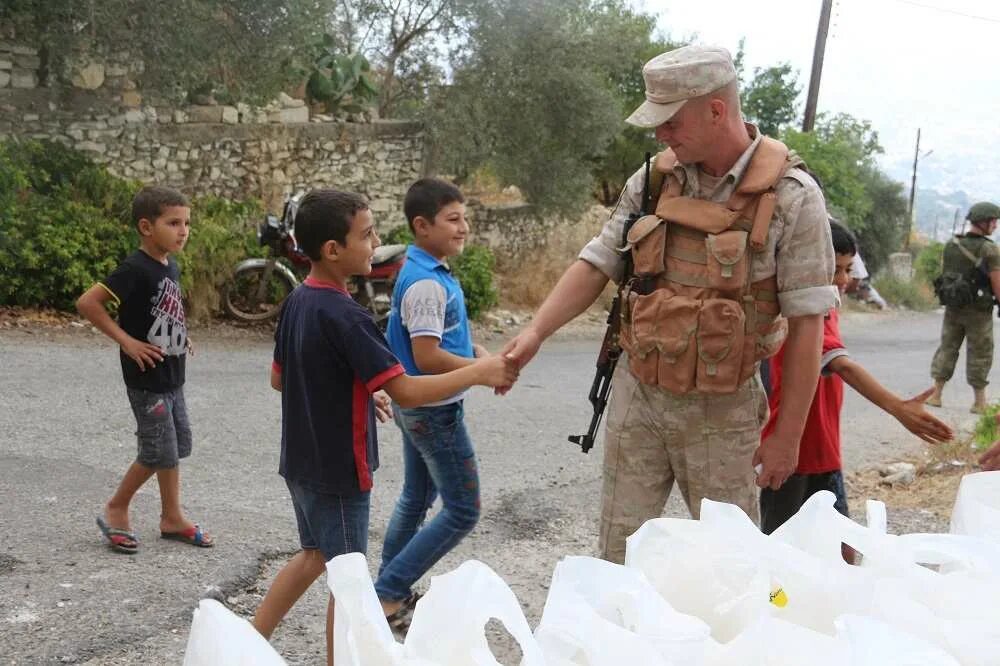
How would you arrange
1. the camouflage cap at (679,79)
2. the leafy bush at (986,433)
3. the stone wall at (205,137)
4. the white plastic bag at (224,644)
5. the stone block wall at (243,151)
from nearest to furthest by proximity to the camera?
the white plastic bag at (224,644) → the camouflage cap at (679,79) → the leafy bush at (986,433) → the stone wall at (205,137) → the stone block wall at (243,151)

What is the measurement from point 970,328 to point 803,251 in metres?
7.67

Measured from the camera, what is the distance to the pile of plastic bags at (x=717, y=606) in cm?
164

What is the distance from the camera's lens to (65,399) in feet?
25.6

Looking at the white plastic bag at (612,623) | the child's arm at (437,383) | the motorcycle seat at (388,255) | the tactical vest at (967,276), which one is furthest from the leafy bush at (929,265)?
the white plastic bag at (612,623)

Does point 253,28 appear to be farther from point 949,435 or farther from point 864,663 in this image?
point 864,663

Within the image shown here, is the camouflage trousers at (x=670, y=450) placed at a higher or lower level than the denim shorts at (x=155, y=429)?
higher

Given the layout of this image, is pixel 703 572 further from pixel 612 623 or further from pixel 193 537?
pixel 193 537

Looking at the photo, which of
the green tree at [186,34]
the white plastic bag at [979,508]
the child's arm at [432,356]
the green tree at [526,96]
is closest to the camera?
the white plastic bag at [979,508]

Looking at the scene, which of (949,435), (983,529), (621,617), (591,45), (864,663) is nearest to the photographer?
(864,663)

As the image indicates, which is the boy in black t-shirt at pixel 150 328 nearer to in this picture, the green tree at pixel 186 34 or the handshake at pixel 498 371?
the handshake at pixel 498 371

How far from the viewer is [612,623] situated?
5.63 feet

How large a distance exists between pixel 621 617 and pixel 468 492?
1.94 metres

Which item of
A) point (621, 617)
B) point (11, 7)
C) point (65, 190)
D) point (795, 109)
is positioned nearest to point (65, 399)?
point (65, 190)

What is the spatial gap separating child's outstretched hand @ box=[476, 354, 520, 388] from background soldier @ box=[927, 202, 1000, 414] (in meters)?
7.44
